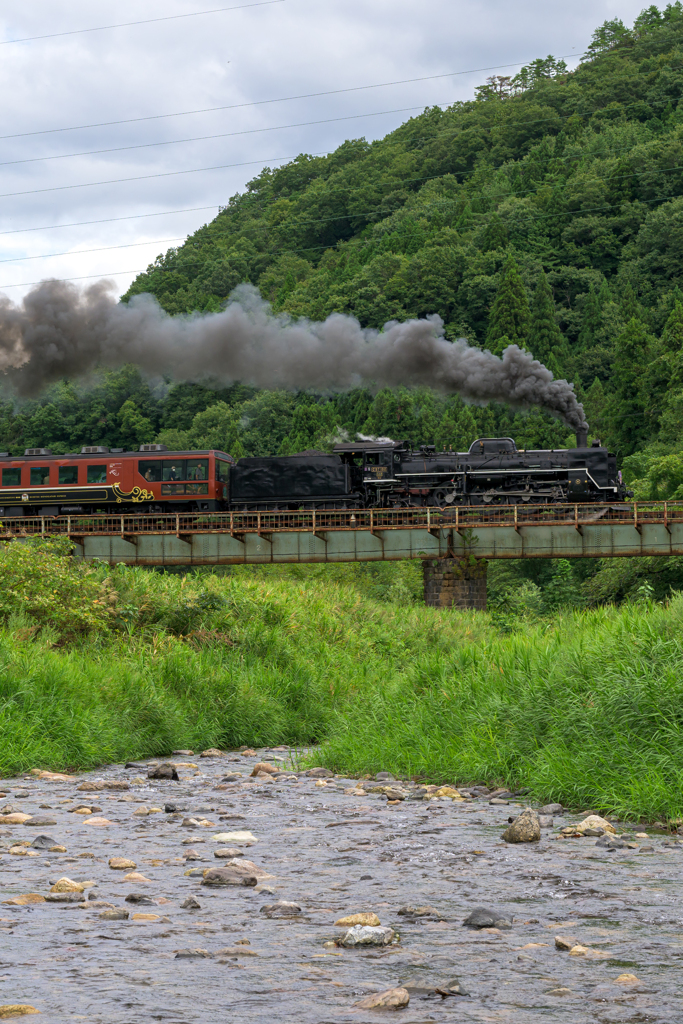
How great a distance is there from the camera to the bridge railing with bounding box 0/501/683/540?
35156 millimetres

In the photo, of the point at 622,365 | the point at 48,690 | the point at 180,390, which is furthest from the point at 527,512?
the point at 180,390

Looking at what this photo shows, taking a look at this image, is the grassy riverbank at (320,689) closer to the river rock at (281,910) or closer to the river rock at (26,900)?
the river rock at (281,910)

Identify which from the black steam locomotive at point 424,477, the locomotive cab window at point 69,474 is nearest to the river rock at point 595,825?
the black steam locomotive at point 424,477

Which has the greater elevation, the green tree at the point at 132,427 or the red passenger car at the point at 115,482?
the green tree at the point at 132,427

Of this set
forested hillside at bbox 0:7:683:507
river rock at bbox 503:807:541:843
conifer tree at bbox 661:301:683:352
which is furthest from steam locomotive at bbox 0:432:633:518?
river rock at bbox 503:807:541:843

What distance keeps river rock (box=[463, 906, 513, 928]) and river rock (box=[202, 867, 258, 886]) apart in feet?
5.14

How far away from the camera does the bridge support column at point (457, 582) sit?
36781 mm

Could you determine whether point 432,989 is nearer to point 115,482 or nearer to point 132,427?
point 115,482

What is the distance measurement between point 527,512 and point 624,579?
286 inches

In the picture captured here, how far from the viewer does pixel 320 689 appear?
15789 millimetres

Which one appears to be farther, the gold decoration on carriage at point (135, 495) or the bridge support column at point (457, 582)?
the gold decoration on carriage at point (135, 495)

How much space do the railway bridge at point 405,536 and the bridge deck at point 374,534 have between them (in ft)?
0.12

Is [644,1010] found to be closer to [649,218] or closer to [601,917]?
[601,917]

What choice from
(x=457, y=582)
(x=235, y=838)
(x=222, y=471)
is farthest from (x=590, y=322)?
(x=235, y=838)
